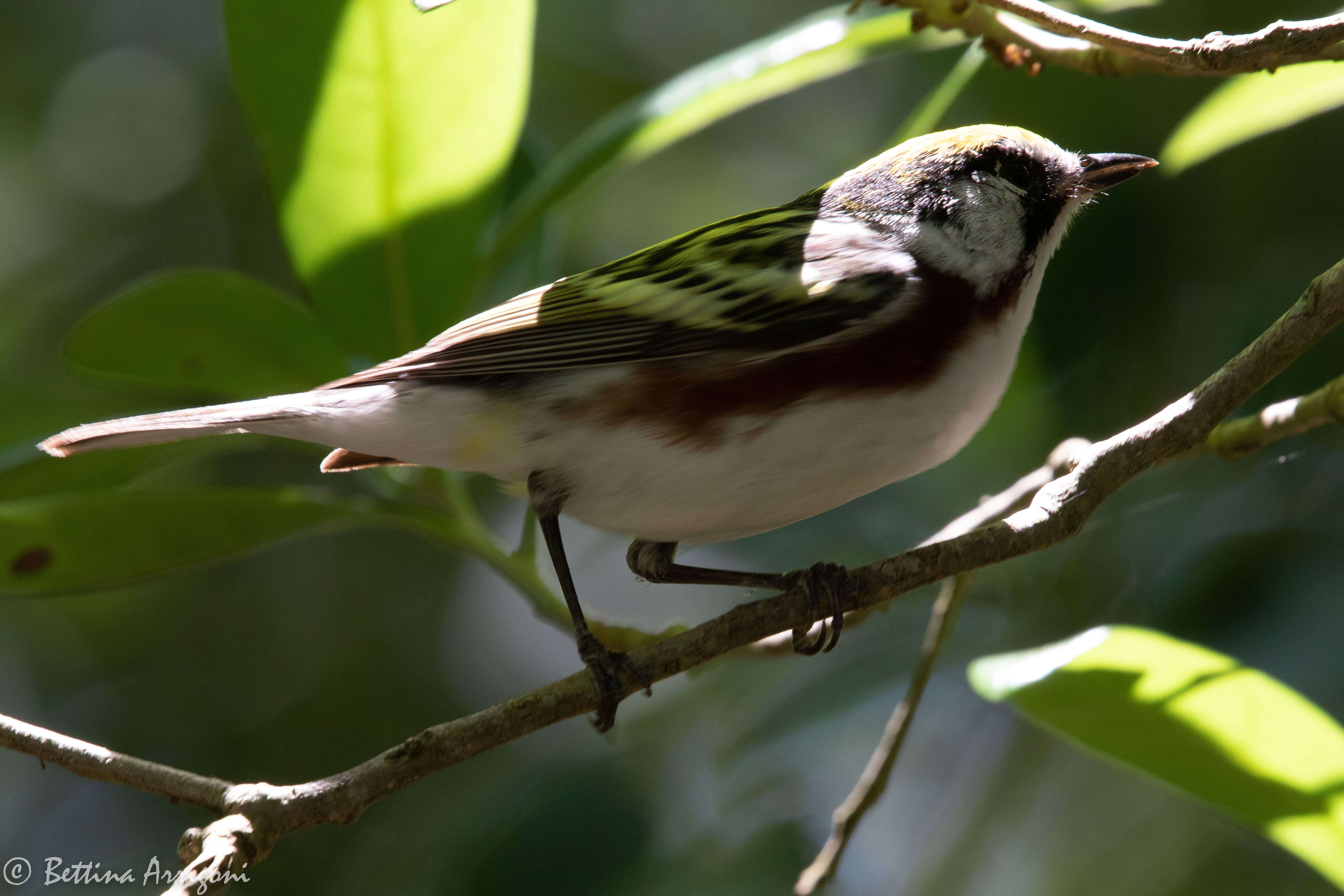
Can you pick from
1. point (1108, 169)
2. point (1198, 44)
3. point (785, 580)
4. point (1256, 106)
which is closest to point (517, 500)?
point (785, 580)

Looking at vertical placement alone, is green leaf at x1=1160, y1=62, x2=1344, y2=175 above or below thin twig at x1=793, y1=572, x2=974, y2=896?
above

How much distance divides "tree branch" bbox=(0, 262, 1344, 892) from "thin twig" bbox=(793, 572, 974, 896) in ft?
1.32

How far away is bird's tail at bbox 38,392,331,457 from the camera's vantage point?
1562mm

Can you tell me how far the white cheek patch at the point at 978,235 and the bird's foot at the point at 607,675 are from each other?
888 mm

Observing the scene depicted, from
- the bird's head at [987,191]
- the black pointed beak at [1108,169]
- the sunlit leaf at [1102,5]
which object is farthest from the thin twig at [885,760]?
the sunlit leaf at [1102,5]

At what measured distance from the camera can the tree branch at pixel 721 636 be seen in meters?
1.27

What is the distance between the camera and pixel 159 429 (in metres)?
1.57

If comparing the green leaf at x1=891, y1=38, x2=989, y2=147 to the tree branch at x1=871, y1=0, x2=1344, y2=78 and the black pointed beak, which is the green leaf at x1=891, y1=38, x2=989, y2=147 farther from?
the tree branch at x1=871, y1=0, x2=1344, y2=78

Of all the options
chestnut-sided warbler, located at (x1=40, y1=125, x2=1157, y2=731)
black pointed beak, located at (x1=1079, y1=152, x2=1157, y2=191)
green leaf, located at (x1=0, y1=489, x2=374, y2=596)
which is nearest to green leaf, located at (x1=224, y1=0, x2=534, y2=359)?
chestnut-sided warbler, located at (x1=40, y1=125, x2=1157, y2=731)

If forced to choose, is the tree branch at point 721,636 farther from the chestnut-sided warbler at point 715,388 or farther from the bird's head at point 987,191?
the bird's head at point 987,191

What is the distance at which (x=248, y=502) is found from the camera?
2.07 metres

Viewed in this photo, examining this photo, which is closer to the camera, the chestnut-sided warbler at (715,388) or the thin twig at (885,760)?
the chestnut-sided warbler at (715,388)

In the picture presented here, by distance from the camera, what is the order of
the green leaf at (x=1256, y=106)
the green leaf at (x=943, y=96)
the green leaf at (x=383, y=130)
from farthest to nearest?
the green leaf at (x=943, y=96) → the green leaf at (x=383, y=130) → the green leaf at (x=1256, y=106)

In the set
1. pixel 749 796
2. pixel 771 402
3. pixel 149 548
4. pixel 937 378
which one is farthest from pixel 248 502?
pixel 749 796
